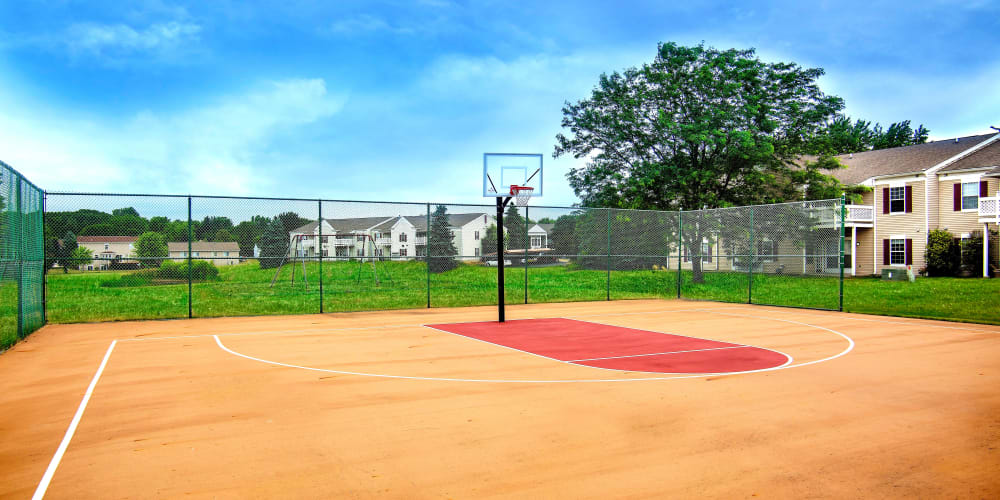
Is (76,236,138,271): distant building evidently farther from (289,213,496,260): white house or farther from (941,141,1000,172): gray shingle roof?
(941,141,1000,172): gray shingle roof

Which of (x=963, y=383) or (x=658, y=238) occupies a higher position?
(x=658, y=238)

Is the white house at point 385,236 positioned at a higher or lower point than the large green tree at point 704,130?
lower

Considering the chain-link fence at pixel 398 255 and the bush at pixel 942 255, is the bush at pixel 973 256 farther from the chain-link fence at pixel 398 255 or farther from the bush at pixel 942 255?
the chain-link fence at pixel 398 255

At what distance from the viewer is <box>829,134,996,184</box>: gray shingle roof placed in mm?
28609

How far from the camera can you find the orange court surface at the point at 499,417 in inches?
158

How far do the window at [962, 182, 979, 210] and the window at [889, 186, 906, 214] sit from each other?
2.31 meters

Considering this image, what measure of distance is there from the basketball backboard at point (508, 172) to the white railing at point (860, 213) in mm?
20905

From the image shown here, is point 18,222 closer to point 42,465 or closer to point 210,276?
point 210,276

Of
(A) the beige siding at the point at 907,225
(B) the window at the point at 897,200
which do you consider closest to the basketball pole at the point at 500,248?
(A) the beige siding at the point at 907,225

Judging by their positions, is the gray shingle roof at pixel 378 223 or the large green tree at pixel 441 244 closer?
the gray shingle roof at pixel 378 223

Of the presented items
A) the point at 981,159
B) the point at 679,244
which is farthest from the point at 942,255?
the point at 679,244

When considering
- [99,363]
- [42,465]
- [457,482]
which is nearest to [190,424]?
[42,465]

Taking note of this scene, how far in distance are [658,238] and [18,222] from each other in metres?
15.6

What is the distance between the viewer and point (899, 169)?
1153 inches
